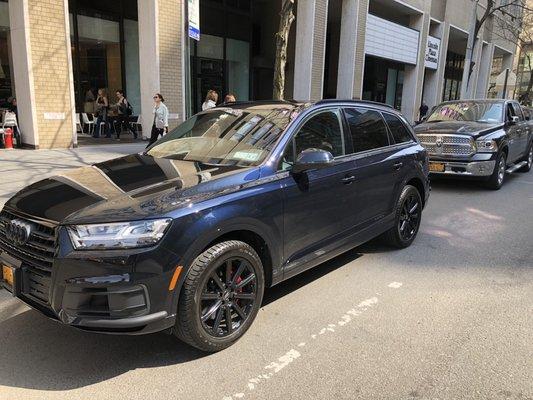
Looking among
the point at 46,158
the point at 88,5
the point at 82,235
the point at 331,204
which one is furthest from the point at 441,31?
the point at 82,235

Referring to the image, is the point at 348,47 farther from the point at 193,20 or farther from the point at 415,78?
the point at 193,20

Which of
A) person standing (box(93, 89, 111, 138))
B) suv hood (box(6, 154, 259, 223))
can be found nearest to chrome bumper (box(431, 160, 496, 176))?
suv hood (box(6, 154, 259, 223))

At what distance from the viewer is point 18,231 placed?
3279 mm

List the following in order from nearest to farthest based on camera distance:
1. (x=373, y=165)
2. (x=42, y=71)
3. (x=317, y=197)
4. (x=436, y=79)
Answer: (x=317, y=197), (x=373, y=165), (x=42, y=71), (x=436, y=79)

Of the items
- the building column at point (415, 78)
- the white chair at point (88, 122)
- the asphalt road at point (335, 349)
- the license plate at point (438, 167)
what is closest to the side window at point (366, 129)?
the asphalt road at point (335, 349)

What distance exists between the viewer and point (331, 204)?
4.37 meters

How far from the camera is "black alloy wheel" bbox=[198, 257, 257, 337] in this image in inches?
131

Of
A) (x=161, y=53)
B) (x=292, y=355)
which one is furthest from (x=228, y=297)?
(x=161, y=53)

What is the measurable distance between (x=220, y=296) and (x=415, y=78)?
25101 mm

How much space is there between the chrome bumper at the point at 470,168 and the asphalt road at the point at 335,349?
4629 millimetres

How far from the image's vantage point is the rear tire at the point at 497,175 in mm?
9828

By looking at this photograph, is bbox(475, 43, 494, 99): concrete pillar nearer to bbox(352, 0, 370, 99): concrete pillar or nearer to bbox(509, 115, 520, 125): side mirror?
bbox(352, 0, 370, 99): concrete pillar

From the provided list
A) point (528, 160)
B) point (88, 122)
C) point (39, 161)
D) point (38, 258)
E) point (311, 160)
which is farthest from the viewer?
point (88, 122)

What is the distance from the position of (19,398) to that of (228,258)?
1.52 meters
